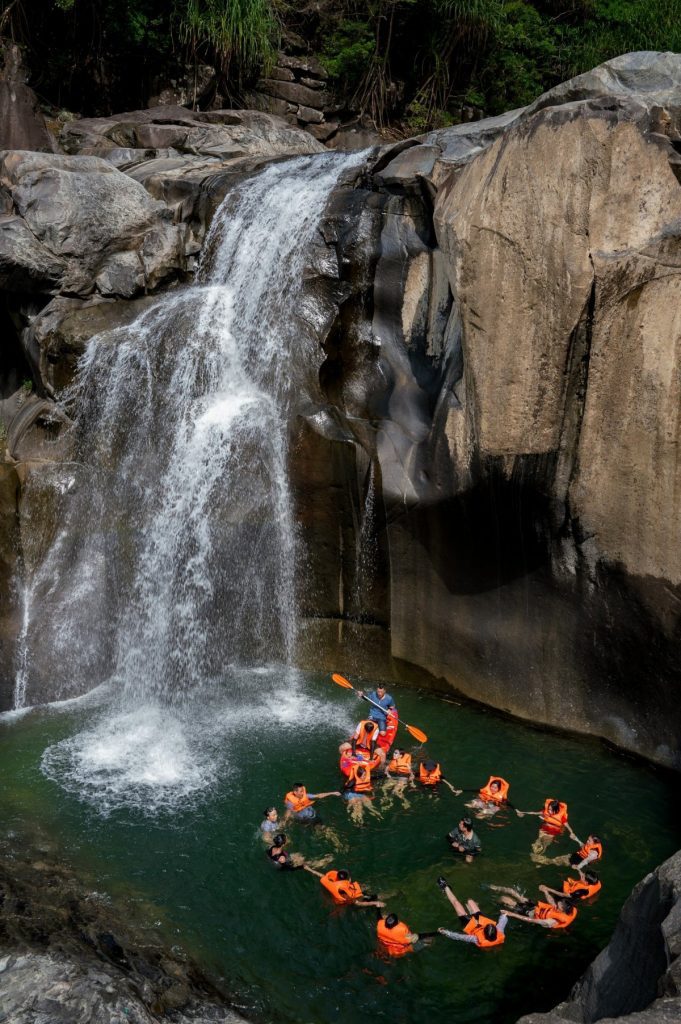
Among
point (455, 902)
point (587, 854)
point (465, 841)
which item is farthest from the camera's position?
point (465, 841)

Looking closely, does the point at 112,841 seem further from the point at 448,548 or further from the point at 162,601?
the point at 448,548

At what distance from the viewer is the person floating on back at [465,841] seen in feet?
29.6

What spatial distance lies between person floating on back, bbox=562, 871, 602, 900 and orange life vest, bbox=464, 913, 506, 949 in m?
0.92

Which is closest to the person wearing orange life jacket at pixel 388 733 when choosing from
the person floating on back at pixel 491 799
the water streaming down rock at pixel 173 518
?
the person floating on back at pixel 491 799

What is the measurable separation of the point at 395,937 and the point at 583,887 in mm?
1947

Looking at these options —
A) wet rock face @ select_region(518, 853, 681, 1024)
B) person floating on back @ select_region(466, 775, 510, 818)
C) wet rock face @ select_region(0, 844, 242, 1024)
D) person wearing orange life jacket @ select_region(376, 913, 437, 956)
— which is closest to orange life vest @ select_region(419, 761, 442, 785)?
person floating on back @ select_region(466, 775, 510, 818)

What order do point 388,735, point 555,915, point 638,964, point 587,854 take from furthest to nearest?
point 388,735, point 587,854, point 555,915, point 638,964

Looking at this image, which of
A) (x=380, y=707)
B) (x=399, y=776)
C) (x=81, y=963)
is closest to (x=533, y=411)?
(x=380, y=707)

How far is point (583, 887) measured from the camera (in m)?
8.41

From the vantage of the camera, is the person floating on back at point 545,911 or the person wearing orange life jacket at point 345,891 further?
the person wearing orange life jacket at point 345,891

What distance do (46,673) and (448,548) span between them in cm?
570

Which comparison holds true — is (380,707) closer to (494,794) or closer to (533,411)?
(494,794)

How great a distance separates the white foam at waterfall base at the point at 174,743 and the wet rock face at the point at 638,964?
4.73 metres

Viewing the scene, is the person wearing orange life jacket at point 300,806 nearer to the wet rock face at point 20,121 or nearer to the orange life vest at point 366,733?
the orange life vest at point 366,733
